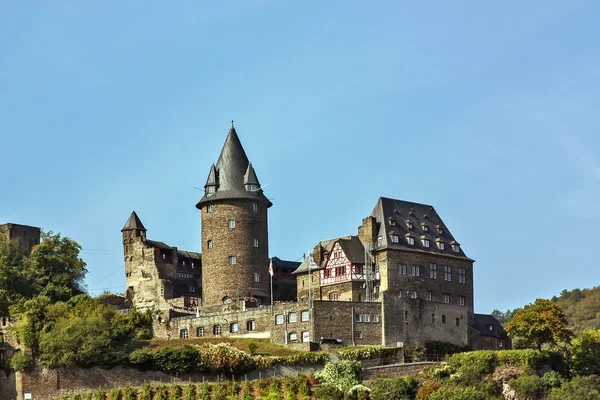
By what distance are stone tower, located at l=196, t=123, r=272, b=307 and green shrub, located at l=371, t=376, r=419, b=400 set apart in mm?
17245

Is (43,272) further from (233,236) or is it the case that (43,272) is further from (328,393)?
(328,393)

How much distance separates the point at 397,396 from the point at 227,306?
18114mm

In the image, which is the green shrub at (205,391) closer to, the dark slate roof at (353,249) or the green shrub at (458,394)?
the green shrub at (458,394)

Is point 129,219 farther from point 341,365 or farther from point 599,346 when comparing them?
point 599,346

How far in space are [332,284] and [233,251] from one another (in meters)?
7.30

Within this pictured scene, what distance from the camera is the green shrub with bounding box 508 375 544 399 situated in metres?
74.2

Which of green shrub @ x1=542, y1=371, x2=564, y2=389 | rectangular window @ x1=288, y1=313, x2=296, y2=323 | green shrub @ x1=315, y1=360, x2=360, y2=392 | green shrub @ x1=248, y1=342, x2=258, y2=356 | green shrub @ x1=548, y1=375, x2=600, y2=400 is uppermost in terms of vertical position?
rectangular window @ x1=288, y1=313, x2=296, y2=323

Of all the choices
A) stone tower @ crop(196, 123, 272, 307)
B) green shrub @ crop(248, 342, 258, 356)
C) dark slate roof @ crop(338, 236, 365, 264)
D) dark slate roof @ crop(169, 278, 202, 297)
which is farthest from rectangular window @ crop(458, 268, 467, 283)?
dark slate roof @ crop(169, 278, 202, 297)

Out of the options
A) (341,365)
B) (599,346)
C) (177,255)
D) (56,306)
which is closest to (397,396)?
(341,365)

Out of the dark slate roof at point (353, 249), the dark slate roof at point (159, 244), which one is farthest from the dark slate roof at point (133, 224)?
the dark slate roof at point (353, 249)

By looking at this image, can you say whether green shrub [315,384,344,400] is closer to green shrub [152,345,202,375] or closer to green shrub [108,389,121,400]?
green shrub [152,345,202,375]

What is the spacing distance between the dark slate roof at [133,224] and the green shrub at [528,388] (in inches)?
1474

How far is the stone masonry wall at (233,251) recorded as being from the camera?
89.1 m

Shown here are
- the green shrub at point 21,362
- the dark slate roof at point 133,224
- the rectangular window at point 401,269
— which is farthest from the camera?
the dark slate roof at point 133,224
